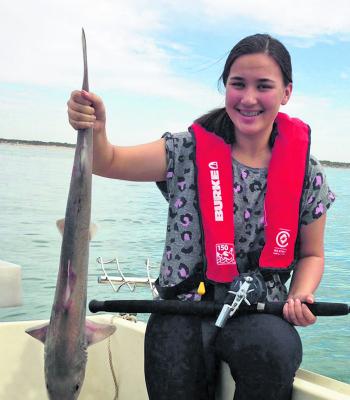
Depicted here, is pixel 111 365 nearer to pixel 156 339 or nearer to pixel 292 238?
pixel 156 339

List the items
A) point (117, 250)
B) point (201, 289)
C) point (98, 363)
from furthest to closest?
1. point (117, 250)
2. point (98, 363)
3. point (201, 289)

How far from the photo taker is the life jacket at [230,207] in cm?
265

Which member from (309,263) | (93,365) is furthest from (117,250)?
(309,263)

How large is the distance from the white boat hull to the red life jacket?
3.31 ft

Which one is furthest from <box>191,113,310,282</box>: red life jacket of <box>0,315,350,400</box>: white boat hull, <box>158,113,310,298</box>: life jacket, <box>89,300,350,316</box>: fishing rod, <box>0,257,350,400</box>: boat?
<box>0,315,350,400</box>: white boat hull

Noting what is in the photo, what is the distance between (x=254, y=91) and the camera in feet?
8.84

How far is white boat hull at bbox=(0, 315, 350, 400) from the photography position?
→ 3496 mm

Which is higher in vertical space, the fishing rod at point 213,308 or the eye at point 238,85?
the eye at point 238,85

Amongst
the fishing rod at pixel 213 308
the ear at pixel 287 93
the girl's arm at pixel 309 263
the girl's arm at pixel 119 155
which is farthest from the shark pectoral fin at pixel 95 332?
the ear at pixel 287 93

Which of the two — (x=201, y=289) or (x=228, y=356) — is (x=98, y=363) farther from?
(x=228, y=356)

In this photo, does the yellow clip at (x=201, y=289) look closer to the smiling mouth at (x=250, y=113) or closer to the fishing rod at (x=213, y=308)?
the fishing rod at (x=213, y=308)

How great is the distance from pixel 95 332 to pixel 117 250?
13.2m

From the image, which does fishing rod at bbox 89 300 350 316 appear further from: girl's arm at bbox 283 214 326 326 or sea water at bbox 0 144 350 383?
sea water at bbox 0 144 350 383

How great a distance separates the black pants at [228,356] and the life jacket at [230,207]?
23cm
